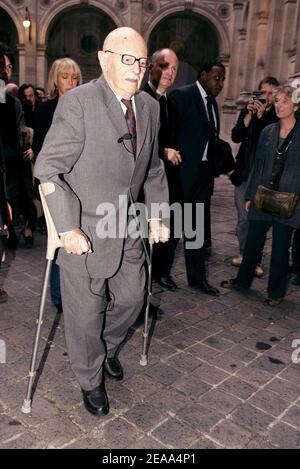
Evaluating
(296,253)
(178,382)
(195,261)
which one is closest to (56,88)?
(195,261)

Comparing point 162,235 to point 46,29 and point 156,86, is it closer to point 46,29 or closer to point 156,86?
Result: point 156,86

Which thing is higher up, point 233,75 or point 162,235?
point 233,75

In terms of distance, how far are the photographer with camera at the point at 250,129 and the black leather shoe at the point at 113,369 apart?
2.98m

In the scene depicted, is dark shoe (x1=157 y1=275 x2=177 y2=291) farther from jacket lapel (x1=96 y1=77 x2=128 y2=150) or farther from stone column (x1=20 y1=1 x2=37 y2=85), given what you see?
stone column (x1=20 y1=1 x2=37 y2=85)

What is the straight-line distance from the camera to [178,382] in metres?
3.15

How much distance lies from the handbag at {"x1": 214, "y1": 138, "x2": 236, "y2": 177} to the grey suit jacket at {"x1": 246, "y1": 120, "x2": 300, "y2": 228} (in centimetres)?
35

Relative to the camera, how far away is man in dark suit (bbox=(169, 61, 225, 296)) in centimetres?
455

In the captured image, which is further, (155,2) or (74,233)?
(155,2)

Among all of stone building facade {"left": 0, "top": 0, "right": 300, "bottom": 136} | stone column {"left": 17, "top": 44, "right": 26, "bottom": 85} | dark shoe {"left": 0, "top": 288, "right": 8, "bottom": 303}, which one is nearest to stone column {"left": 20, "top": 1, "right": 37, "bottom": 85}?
stone building facade {"left": 0, "top": 0, "right": 300, "bottom": 136}

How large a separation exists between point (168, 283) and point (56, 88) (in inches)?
94.7

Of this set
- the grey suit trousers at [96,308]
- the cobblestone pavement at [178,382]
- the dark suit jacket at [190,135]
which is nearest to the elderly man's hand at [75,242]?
the grey suit trousers at [96,308]

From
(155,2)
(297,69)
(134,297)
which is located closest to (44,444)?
(134,297)

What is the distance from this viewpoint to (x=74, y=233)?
2387 mm

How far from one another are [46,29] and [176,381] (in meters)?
20.9
